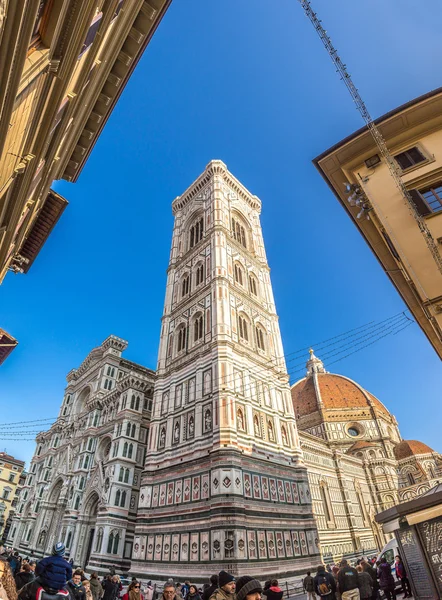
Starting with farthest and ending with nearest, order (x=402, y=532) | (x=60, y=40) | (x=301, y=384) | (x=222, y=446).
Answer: (x=301, y=384), (x=222, y=446), (x=402, y=532), (x=60, y=40)

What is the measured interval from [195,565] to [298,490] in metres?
8.20

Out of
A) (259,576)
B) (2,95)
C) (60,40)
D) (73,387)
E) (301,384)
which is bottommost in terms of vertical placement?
(259,576)

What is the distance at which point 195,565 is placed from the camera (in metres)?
16.9

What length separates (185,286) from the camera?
31.4 m

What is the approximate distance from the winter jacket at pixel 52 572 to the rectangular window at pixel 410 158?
574 inches

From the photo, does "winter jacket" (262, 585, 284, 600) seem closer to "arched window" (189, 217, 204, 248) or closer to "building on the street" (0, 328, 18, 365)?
"building on the street" (0, 328, 18, 365)

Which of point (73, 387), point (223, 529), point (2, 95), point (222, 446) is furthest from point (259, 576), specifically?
point (73, 387)

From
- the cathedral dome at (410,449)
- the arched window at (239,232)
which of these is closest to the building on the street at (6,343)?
the arched window at (239,232)

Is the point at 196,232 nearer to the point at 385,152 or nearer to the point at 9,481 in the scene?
the point at 385,152

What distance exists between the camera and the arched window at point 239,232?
33.8m

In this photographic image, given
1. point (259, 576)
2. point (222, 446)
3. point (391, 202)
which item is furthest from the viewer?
point (222, 446)

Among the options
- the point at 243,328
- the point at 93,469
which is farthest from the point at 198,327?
the point at 93,469

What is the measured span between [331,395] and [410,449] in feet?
53.0

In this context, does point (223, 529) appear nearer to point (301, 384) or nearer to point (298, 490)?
point (298, 490)
